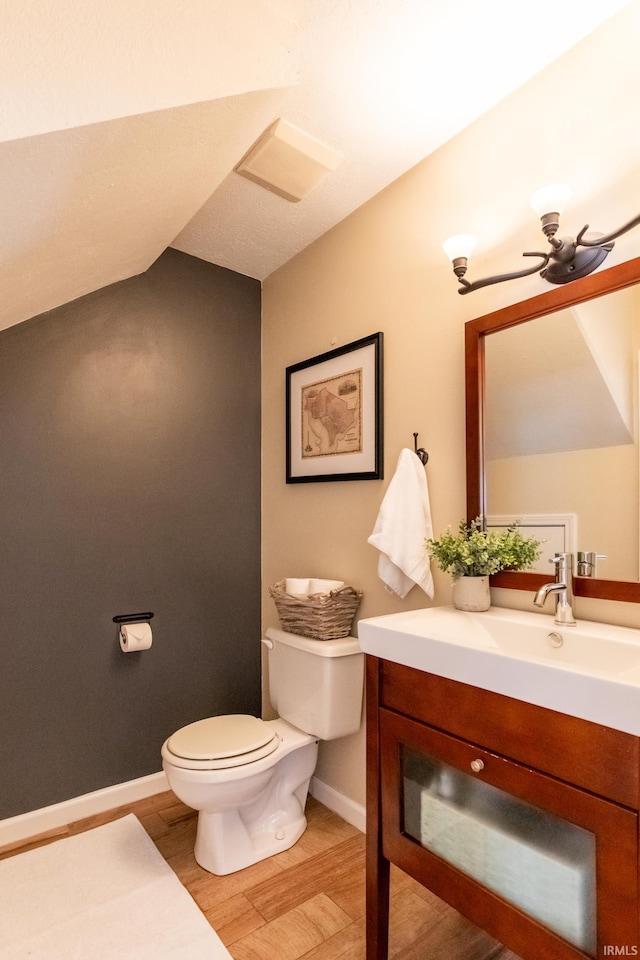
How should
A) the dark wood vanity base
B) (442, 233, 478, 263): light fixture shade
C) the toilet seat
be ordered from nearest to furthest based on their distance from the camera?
the dark wood vanity base < (442, 233, 478, 263): light fixture shade < the toilet seat

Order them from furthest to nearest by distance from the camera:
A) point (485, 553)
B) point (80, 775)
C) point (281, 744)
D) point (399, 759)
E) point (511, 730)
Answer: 1. point (80, 775)
2. point (281, 744)
3. point (485, 553)
4. point (399, 759)
5. point (511, 730)

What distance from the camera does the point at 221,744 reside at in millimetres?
1695

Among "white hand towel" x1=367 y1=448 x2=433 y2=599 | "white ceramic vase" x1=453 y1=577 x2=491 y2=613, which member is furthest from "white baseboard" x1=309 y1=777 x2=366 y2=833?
"white ceramic vase" x1=453 y1=577 x2=491 y2=613

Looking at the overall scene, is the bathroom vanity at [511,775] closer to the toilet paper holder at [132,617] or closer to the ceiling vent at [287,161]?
the toilet paper holder at [132,617]

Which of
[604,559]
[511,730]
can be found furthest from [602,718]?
[604,559]

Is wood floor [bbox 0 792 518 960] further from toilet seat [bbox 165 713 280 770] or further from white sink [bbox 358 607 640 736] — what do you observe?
white sink [bbox 358 607 640 736]

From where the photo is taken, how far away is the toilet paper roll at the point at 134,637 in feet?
6.70

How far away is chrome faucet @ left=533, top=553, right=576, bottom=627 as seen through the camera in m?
1.26

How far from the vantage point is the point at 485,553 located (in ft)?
4.71

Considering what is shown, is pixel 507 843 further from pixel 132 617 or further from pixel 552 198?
pixel 132 617

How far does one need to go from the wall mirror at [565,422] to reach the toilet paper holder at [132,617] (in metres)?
1.44

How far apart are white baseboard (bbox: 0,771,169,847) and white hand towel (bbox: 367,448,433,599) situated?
1.41 m

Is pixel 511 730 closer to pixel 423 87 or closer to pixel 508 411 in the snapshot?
pixel 508 411

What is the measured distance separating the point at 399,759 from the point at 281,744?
70 centimetres
